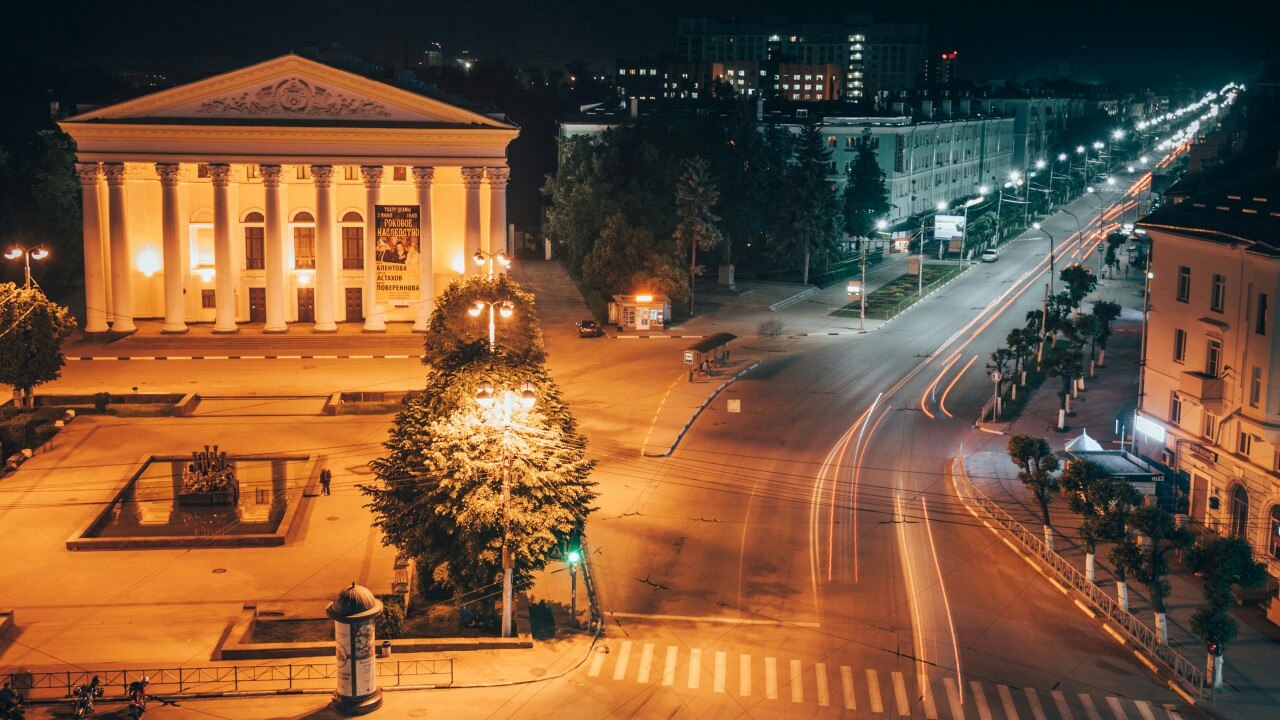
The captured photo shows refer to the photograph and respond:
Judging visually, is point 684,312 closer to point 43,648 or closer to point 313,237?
point 313,237

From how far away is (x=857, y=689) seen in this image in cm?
3612

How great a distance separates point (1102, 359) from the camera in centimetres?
8238

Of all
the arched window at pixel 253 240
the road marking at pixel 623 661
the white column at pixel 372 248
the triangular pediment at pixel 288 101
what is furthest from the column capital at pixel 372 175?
the road marking at pixel 623 661

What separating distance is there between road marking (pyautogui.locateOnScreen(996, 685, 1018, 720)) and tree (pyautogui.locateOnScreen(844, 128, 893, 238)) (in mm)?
96838

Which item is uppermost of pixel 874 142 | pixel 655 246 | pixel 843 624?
pixel 874 142

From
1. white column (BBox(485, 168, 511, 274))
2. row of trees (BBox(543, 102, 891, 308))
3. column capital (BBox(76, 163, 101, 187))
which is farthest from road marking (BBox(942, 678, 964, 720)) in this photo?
column capital (BBox(76, 163, 101, 187))

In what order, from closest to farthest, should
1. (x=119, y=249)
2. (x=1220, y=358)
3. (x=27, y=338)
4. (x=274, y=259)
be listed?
(x=1220, y=358) → (x=27, y=338) → (x=119, y=249) → (x=274, y=259)

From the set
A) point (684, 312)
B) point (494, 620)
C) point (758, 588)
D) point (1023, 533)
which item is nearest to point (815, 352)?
point (684, 312)

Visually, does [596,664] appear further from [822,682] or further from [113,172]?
[113,172]

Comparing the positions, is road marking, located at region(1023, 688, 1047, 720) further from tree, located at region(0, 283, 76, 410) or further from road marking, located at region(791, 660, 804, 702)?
tree, located at region(0, 283, 76, 410)

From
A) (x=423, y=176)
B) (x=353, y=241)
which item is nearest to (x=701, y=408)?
(x=423, y=176)

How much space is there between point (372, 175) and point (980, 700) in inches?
2362

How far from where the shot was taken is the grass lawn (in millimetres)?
100188

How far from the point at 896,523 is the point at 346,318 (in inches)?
1957
